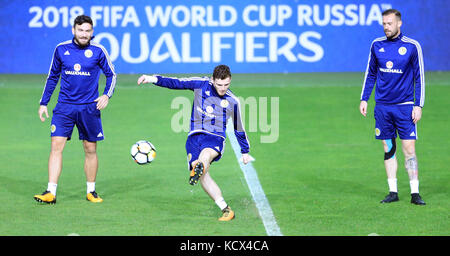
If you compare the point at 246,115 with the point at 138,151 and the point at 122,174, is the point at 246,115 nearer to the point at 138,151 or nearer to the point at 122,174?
the point at 122,174

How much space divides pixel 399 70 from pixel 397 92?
25cm

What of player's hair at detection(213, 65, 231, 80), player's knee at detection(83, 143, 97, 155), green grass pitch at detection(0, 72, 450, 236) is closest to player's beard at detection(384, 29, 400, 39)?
green grass pitch at detection(0, 72, 450, 236)

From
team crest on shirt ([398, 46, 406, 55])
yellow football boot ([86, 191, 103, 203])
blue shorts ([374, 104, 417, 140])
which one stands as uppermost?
team crest on shirt ([398, 46, 406, 55])

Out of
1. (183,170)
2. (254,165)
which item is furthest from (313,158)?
(183,170)

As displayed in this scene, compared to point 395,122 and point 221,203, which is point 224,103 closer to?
point 221,203

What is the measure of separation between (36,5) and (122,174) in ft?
40.8

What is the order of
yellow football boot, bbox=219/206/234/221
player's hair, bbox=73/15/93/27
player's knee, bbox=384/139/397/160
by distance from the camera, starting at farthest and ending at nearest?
player's knee, bbox=384/139/397/160, player's hair, bbox=73/15/93/27, yellow football boot, bbox=219/206/234/221

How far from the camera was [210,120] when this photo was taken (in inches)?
357

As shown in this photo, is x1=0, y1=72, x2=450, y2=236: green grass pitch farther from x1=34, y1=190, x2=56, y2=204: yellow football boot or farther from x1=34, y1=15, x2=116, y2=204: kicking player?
x1=34, y1=15, x2=116, y2=204: kicking player

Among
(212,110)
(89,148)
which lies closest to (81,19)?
(89,148)

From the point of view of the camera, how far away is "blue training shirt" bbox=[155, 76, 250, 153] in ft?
29.5

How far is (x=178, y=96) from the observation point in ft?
63.7
